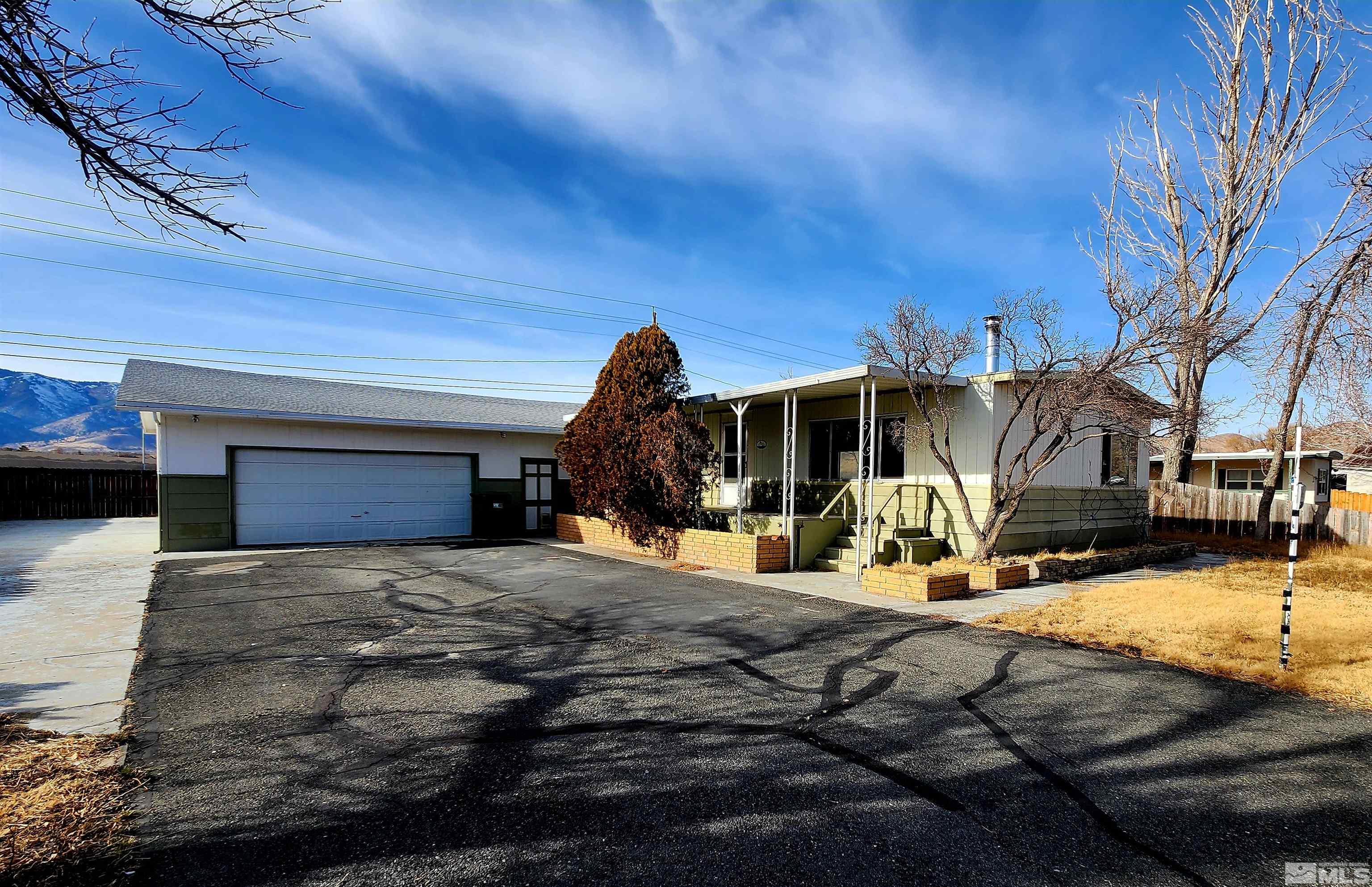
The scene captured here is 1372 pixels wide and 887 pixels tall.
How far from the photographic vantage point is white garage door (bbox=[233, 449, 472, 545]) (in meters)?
14.2

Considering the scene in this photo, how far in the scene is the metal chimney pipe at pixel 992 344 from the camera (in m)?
11.8

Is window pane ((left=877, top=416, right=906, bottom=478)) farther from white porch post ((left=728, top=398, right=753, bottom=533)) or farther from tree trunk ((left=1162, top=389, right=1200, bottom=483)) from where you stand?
tree trunk ((left=1162, top=389, right=1200, bottom=483))

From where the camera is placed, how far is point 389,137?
13.1 m

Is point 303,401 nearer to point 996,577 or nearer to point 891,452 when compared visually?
point 891,452

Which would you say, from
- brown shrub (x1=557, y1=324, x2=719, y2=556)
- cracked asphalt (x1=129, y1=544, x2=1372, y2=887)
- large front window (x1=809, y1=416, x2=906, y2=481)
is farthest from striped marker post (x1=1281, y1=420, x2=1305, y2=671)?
brown shrub (x1=557, y1=324, x2=719, y2=556)

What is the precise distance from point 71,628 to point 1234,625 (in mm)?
11718

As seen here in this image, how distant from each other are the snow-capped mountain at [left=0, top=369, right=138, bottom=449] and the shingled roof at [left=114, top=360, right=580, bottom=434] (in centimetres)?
10097

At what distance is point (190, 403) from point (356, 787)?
1286cm

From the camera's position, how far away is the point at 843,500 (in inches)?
498

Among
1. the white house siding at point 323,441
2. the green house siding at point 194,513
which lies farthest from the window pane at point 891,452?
the green house siding at point 194,513

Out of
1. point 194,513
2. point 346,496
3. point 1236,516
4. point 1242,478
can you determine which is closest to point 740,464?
point 346,496

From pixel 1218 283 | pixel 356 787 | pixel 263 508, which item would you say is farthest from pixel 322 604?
pixel 1218 283

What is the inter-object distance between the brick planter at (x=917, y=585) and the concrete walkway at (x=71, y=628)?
783cm

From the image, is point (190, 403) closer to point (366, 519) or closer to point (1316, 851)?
point (366, 519)
